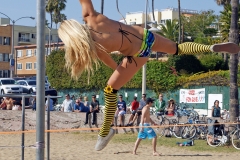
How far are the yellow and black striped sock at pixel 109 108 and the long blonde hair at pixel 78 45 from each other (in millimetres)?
400

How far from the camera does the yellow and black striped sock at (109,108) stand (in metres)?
3.96

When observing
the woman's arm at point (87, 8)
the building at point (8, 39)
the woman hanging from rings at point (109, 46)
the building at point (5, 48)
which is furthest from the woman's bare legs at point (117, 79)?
the building at point (5, 48)

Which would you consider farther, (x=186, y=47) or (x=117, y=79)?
(x=186, y=47)

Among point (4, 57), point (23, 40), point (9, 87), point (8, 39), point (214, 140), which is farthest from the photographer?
point (23, 40)

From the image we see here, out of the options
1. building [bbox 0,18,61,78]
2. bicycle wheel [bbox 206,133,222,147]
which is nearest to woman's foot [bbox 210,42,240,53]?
bicycle wheel [bbox 206,133,222,147]

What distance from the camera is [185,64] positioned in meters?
29.2

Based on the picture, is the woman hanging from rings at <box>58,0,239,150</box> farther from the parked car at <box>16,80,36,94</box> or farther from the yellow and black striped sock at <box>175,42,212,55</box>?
the parked car at <box>16,80,36,94</box>

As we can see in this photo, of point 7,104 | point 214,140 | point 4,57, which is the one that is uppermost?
point 4,57

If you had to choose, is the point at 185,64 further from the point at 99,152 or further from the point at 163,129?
the point at 99,152

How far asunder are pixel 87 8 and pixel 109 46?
12.7 inches

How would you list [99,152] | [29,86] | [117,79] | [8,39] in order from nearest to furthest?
[117,79] → [99,152] → [29,86] → [8,39]

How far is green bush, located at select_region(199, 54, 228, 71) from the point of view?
31041 millimetres

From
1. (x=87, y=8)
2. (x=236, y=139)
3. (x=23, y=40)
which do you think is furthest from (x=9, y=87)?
(x=23, y=40)

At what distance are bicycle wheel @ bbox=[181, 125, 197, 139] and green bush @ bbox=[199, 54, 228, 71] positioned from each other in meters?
16.2
